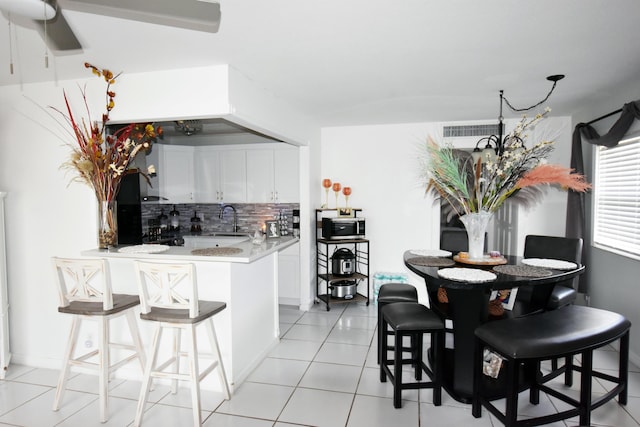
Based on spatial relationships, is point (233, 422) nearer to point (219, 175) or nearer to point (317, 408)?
point (317, 408)

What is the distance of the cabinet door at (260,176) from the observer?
17.2 ft

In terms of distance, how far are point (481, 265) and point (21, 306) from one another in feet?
12.5

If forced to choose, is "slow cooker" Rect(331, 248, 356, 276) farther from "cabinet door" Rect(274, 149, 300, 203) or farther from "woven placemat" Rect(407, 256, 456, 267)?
"woven placemat" Rect(407, 256, 456, 267)

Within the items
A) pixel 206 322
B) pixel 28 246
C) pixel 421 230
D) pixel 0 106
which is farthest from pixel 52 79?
pixel 421 230

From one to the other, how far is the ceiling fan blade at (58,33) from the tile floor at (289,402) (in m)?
2.25

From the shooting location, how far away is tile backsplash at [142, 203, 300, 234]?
18.2 ft

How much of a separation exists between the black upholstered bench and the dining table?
0.19 m

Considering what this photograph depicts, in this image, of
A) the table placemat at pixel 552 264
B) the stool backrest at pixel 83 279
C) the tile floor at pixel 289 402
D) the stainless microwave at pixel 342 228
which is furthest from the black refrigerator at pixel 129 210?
the table placemat at pixel 552 264

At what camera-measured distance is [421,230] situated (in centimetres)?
489

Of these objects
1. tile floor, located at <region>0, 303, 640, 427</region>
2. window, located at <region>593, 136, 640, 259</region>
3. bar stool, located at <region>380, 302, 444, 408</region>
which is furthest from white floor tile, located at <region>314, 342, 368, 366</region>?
window, located at <region>593, 136, 640, 259</region>

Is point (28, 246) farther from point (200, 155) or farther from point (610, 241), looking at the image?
point (610, 241)

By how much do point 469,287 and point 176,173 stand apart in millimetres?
4562

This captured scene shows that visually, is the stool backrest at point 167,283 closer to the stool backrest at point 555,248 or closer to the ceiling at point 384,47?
the ceiling at point 384,47

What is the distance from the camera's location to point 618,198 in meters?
3.43
